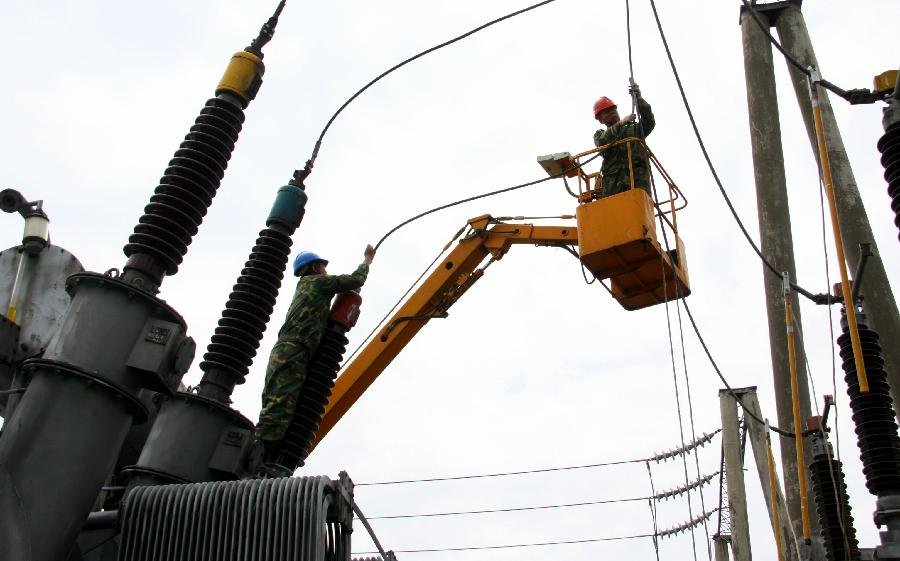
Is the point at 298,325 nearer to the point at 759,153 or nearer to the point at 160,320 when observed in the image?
the point at 160,320

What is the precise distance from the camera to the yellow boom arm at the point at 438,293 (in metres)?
10.2

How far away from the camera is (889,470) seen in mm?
5398

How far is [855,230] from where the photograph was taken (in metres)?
7.67

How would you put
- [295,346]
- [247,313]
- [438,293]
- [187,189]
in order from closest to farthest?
[187,189], [247,313], [295,346], [438,293]

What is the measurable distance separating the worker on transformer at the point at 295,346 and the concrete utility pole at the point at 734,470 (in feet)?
13.2

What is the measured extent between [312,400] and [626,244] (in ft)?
12.3

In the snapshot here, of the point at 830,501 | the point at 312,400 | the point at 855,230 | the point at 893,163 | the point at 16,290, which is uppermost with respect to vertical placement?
the point at 855,230

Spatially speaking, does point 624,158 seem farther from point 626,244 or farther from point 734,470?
point 734,470

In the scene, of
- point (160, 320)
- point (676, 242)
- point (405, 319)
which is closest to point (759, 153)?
point (676, 242)

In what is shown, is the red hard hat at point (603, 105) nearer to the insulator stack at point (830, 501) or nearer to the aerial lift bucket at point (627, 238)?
the aerial lift bucket at point (627, 238)

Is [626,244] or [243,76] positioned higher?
[626,244]

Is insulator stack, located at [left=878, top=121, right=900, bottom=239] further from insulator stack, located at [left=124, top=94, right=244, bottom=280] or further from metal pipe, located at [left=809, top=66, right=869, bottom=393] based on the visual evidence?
insulator stack, located at [left=124, top=94, right=244, bottom=280]

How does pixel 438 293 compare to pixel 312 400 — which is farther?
pixel 438 293

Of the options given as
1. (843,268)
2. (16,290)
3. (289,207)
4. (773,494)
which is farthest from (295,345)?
(773,494)
